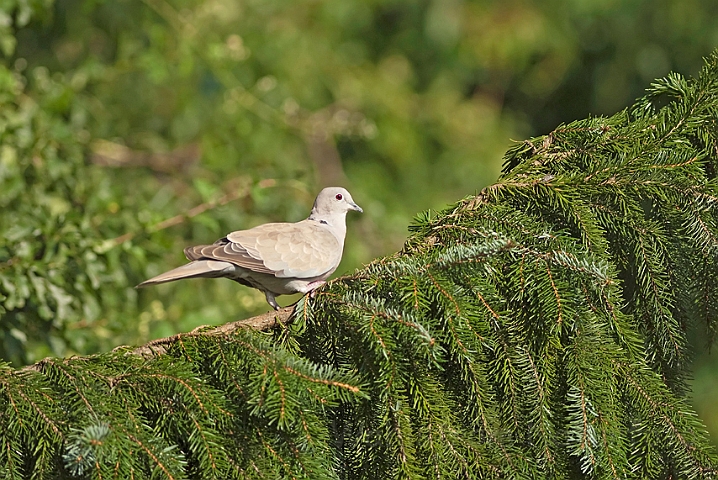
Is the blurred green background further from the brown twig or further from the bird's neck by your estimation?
the brown twig

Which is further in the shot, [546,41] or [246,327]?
[546,41]

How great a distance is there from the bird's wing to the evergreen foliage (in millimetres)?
951

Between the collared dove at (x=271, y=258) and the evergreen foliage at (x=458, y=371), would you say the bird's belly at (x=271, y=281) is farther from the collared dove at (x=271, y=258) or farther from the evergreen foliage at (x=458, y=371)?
the evergreen foliage at (x=458, y=371)

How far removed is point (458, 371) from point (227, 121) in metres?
3.21

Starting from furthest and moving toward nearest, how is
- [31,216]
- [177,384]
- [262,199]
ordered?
[262,199], [31,216], [177,384]

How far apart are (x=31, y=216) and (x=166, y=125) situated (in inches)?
64.4

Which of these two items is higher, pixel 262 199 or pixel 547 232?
pixel 262 199

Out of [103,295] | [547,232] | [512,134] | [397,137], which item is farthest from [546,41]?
[547,232]

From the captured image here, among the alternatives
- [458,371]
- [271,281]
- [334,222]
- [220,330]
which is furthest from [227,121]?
[458,371]

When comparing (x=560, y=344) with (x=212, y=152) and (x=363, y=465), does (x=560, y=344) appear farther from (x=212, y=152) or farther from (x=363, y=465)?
(x=212, y=152)

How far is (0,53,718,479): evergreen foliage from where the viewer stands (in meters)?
1.67

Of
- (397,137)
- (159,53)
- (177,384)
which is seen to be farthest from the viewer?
(397,137)

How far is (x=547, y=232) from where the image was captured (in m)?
1.93

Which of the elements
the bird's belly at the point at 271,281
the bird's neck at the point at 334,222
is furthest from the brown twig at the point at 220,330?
the bird's neck at the point at 334,222
